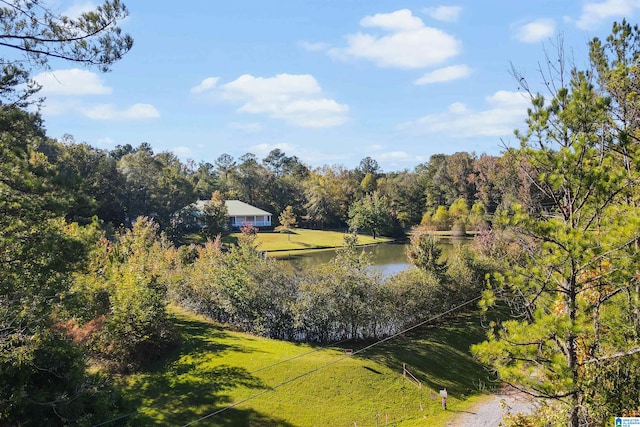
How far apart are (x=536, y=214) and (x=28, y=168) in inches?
407

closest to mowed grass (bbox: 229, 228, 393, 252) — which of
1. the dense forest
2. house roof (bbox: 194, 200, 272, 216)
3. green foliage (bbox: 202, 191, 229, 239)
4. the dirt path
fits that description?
green foliage (bbox: 202, 191, 229, 239)

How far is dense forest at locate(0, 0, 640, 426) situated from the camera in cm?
570

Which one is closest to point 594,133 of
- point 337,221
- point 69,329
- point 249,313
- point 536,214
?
point 536,214

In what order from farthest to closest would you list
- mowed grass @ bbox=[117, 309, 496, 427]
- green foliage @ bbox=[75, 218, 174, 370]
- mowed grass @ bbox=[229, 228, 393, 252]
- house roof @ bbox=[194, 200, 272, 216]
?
house roof @ bbox=[194, 200, 272, 216], mowed grass @ bbox=[229, 228, 393, 252], green foliage @ bbox=[75, 218, 174, 370], mowed grass @ bbox=[117, 309, 496, 427]

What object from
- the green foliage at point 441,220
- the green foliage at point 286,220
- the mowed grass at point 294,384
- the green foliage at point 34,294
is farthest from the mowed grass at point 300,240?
the green foliage at point 34,294

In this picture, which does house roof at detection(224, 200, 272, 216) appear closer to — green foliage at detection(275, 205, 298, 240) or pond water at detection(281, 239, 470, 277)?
green foliage at detection(275, 205, 298, 240)

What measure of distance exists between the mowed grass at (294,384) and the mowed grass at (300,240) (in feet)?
107

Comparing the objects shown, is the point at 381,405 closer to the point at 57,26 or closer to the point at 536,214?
the point at 536,214

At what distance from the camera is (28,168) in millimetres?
10047

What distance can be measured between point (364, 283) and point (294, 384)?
5138 mm

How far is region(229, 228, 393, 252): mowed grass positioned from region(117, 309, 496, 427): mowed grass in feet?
107

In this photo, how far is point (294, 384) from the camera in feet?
43.7

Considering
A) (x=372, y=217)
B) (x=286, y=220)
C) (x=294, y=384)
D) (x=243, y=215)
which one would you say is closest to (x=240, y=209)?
(x=243, y=215)

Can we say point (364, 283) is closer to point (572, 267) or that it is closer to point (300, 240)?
point (572, 267)
